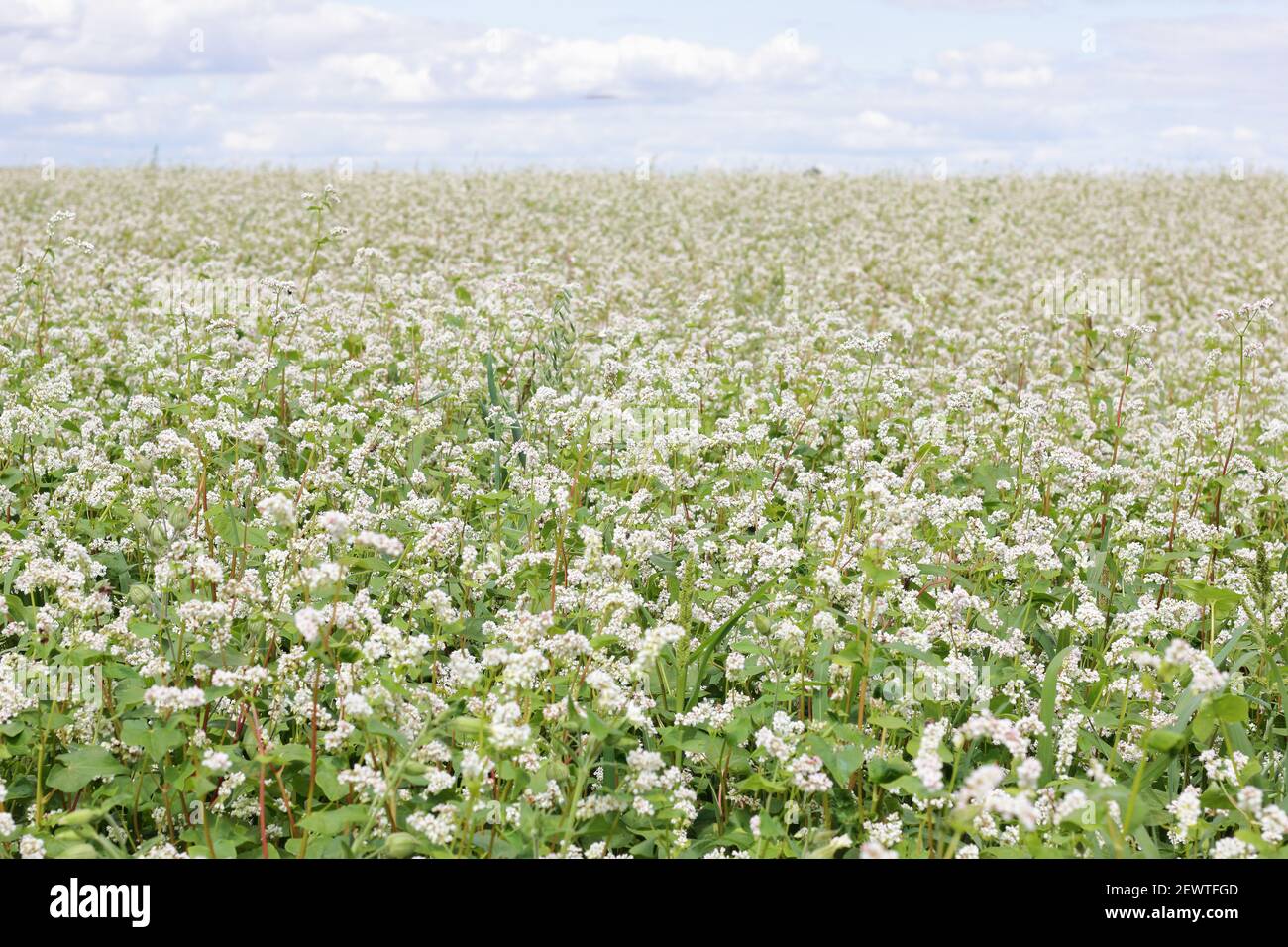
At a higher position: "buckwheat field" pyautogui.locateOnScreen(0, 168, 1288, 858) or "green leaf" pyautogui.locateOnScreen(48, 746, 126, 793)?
"buckwheat field" pyautogui.locateOnScreen(0, 168, 1288, 858)

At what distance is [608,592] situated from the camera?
426 cm

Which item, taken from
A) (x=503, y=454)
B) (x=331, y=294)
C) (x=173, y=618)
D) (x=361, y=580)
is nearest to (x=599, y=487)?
(x=503, y=454)

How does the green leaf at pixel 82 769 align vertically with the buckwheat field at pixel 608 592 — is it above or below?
below

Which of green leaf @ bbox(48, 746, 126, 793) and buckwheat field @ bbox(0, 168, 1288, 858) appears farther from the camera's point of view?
green leaf @ bbox(48, 746, 126, 793)

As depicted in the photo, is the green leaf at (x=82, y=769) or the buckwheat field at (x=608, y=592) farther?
the green leaf at (x=82, y=769)

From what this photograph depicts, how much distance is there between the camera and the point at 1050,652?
522cm

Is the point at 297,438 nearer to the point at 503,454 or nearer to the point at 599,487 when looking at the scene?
the point at 503,454

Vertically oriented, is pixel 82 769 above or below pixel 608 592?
below

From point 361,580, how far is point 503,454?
1733mm

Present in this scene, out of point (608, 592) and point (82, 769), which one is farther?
point (608, 592)

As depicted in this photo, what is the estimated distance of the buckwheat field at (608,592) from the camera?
357 centimetres

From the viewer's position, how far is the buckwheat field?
357 cm
